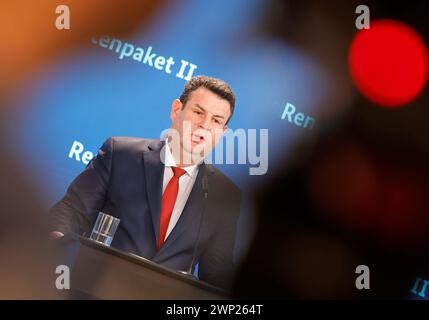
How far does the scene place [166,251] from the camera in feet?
9.11

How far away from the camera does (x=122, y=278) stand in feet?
6.92

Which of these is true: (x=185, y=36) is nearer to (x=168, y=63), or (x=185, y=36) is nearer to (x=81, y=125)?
(x=168, y=63)

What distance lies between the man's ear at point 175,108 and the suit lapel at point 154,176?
17cm

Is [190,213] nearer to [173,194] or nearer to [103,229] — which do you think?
[173,194]

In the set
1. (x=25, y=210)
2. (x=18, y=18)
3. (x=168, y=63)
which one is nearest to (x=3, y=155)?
(x=25, y=210)

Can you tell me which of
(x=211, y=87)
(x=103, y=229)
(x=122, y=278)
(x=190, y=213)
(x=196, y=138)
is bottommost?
(x=122, y=278)

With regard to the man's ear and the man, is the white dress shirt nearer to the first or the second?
the man

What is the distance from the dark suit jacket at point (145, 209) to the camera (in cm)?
280

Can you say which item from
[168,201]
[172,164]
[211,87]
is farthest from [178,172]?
[211,87]

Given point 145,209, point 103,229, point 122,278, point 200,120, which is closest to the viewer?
point 122,278

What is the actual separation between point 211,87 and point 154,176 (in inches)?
24.4

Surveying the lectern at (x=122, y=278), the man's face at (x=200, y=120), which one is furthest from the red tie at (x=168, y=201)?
the lectern at (x=122, y=278)

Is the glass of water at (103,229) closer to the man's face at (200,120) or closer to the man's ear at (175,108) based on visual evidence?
the man's face at (200,120)
